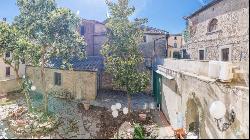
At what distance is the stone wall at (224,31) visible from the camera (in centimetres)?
1792

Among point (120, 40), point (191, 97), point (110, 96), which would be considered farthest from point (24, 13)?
point (191, 97)

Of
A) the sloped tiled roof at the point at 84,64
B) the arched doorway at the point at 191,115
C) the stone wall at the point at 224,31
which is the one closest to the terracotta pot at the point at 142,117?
the arched doorway at the point at 191,115

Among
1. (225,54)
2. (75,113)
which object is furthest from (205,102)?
(75,113)

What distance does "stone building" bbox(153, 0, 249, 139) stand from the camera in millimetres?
9750

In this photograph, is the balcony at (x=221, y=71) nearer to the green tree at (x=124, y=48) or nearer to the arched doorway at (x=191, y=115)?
the arched doorway at (x=191, y=115)

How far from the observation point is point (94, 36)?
122ft

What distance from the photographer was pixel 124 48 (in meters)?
21.5

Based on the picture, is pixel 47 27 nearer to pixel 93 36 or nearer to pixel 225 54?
pixel 225 54

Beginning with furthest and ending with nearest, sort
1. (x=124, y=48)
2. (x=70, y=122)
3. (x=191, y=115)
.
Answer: (x=124, y=48)
(x=70, y=122)
(x=191, y=115)

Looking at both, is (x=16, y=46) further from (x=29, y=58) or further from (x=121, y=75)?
(x=121, y=75)

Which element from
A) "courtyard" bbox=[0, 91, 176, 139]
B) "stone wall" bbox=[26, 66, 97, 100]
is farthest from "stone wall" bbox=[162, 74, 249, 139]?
"stone wall" bbox=[26, 66, 97, 100]

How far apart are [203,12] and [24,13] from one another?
1372 cm

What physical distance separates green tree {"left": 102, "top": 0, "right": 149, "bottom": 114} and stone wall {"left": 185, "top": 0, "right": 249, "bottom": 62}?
17.1ft

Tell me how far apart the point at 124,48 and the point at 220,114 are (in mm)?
13166
